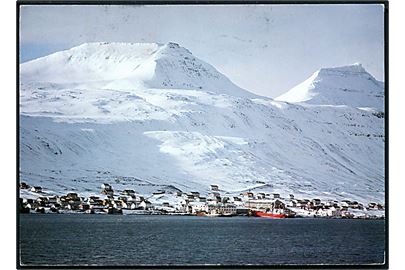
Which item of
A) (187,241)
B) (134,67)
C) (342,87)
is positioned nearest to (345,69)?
(342,87)

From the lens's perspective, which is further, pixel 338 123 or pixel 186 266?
pixel 338 123

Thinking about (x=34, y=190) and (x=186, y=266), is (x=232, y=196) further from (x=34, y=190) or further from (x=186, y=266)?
(x=34, y=190)

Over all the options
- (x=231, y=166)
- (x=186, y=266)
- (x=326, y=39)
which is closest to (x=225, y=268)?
(x=186, y=266)

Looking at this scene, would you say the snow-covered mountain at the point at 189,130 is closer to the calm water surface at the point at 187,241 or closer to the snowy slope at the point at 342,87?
the snowy slope at the point at 342,87

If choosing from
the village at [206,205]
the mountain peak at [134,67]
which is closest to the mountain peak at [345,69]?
the mountain peak at [134,67]

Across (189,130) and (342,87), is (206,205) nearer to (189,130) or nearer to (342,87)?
(189,130)

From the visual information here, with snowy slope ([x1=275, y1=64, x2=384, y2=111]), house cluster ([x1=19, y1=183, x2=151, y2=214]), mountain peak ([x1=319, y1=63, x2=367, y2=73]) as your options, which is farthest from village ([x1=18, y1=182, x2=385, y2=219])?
mountain peak ([x1=319, y1=63, x2=367, y2=73])
